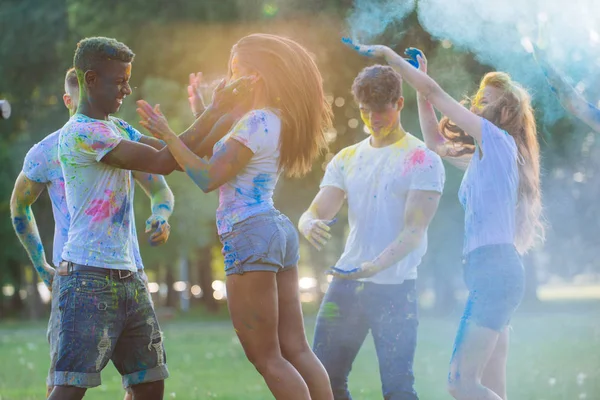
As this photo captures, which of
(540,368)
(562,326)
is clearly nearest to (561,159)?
(562,326)

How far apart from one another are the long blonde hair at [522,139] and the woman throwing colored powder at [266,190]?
98cm

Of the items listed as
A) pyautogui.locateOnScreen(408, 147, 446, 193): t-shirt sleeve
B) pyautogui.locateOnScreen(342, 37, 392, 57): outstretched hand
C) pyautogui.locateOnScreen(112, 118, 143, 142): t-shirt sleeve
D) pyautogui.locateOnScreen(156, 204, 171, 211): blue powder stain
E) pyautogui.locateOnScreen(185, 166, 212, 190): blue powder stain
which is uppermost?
pyautogui.locateOnScreen(342, 37, 392, 57): outstretched hand

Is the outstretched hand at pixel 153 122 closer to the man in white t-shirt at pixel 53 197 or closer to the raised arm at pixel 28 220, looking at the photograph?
the man in white t-shirt at pixel 53 197

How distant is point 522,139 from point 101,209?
7.11 ft

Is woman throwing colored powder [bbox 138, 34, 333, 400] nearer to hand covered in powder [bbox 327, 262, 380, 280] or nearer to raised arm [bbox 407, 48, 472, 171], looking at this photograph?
hand covered in powder [bbox 327, 262, 380, 280]

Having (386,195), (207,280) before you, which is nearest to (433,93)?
(386,195)

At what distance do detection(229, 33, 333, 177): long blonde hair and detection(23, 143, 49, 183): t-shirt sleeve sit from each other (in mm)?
1537

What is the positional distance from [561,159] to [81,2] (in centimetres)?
1098

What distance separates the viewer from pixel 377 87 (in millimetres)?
5438

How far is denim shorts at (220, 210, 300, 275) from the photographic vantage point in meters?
4.59

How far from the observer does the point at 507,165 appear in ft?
16.7

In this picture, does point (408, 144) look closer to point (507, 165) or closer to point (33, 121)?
point (507, 165)

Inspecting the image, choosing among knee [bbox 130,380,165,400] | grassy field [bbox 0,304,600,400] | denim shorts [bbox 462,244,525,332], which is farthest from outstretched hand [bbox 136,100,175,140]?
grassy field [bbox 0,304,600,400]

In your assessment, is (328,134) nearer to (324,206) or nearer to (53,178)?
(324,206)
